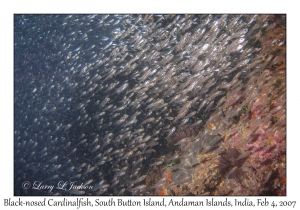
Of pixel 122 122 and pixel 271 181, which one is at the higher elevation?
pixel 122 122

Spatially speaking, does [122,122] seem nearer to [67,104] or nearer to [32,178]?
[67,104]

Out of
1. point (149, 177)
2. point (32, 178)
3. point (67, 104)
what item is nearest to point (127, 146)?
point (149, 177)

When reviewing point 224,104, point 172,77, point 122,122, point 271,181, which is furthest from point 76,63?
point 271,181

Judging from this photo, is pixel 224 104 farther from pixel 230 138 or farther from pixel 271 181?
pixel 271 181

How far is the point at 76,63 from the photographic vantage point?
7.59m

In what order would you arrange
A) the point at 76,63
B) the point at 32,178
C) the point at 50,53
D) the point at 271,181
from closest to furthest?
the point at 271,181, the point at 32,178, the point at 76,63, the point at 50,53

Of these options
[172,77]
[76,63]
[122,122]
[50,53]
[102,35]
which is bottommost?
[122,122]

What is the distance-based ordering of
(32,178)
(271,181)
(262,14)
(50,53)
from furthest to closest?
(50,53), (32,178), (262,14), (271,181)

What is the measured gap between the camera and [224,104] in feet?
18.4

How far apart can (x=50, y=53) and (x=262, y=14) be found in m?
7.47

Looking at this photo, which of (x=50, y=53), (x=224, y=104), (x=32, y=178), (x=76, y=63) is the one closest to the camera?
(x=224, y=104)
